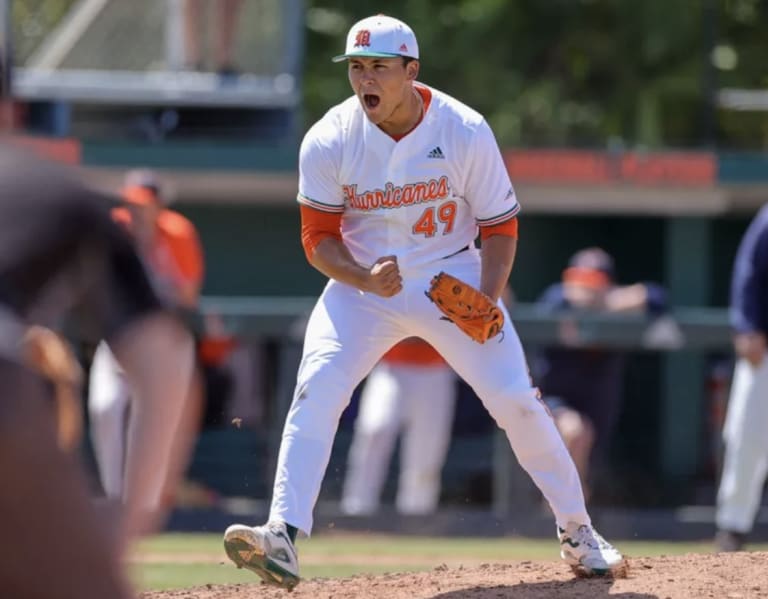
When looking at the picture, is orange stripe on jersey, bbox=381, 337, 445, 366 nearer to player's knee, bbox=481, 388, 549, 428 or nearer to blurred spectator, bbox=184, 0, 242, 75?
blurred spectator, bbox=184, 0, 242, 75

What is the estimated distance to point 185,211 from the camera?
41.5 ft

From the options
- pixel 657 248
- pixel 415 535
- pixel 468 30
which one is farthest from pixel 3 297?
pixel 468 30

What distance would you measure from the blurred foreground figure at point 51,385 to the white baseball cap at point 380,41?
106 inches

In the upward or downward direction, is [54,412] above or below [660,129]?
below

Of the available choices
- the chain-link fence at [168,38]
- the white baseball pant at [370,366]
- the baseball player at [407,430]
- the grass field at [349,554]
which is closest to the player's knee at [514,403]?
the white baseball pant at [370,366]

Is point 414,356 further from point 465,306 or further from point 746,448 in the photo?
point 465,306

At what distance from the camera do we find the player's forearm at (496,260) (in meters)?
5.39

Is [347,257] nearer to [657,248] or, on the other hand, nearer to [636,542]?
Answer: [636,542]

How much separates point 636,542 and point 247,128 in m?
4.61

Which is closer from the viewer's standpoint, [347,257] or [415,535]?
[347,257]

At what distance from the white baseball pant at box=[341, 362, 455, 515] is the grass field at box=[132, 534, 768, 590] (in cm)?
35

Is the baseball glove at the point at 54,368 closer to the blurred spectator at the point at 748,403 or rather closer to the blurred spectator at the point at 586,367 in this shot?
the blurred spectator at the point at 748,403

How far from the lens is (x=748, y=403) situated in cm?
814

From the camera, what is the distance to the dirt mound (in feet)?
17.2
